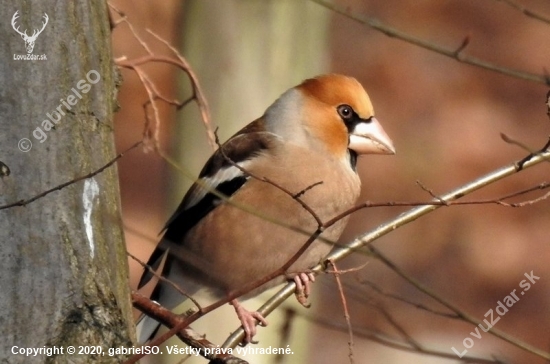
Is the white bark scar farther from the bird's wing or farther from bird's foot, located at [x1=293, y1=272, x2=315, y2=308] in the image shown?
the bird's wing

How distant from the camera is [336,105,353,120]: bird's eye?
160 inches

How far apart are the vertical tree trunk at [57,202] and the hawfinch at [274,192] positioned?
1184 millimetres

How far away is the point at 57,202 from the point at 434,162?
775 centimetres

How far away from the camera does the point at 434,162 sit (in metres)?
9.95

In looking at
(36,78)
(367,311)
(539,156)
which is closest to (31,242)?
(36,78)

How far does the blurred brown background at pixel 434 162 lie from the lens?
357 inches

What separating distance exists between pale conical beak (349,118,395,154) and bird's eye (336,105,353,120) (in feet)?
0.16

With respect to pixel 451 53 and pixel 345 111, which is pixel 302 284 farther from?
pixel 451 53

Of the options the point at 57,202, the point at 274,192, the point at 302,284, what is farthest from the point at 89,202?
the point at 274,192

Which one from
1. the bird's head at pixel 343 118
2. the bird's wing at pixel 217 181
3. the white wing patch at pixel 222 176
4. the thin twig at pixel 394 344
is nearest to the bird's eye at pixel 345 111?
the bird's head at pixel 343 118

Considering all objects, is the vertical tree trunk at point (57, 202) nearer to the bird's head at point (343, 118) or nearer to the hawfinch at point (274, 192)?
the hawfinch at point (274, 192)

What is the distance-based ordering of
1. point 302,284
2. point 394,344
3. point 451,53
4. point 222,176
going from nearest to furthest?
point 451,53, point 394,344, point 302,284, point 222,176

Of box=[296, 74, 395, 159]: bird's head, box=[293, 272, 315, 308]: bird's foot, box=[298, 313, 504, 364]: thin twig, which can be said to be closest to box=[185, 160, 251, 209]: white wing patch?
box=[296, 74, 395, 159]: bird's head

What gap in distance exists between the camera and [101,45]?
259cm
